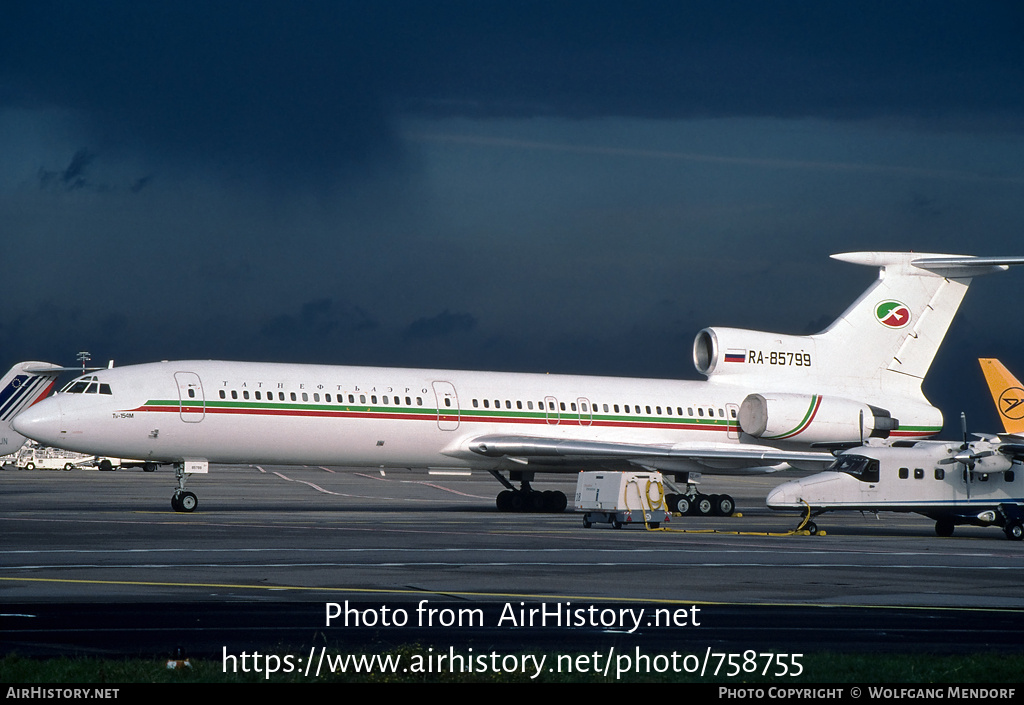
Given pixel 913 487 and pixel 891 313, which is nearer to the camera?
pixel 913 487

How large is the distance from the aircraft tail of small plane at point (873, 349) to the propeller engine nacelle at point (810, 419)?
71mm

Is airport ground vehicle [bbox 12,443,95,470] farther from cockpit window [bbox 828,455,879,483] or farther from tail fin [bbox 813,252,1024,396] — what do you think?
cockpit window [bbox 828,455,879,483]

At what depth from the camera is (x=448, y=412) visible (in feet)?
118

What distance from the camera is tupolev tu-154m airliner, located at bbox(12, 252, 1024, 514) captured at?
3262 cm

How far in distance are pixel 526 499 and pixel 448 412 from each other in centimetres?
431

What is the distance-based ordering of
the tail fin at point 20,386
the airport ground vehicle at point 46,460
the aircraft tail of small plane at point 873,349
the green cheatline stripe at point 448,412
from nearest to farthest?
the green cheatline stripe at point 448,412, the aircraft tail of small plane at point 873,349, the tail fin at point 20,386, the airport ground vehicle at point 46,460

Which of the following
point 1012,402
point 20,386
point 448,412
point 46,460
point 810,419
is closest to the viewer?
point 448,412

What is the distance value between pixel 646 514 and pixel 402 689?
2049 centimetres

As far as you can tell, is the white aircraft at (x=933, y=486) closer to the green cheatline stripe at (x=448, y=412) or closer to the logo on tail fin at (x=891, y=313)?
the green cheatline stripe at (x=448, y=412)

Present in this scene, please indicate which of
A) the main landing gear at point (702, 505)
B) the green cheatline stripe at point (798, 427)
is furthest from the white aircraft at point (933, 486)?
A: the green cheatline stripe at point (798, 427)

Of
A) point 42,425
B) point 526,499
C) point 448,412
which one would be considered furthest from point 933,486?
point 42,425

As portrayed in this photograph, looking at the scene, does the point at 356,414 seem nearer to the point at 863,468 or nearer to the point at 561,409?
the point at 561,409

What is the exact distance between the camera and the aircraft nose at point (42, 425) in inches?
1240

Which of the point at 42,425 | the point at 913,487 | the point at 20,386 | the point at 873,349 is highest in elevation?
the point at 20,386
